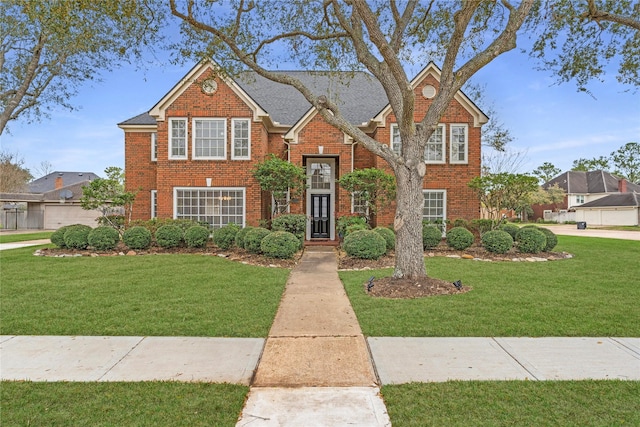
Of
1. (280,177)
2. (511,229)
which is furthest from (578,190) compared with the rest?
(280,177)

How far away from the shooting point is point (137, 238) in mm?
12719

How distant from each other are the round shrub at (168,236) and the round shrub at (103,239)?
1.50 m

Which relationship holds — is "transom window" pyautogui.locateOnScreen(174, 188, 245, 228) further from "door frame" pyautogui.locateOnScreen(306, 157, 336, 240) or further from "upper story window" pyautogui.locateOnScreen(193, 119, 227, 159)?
"door frame" pyautogui.locateOnScreen(306, 157, 336, 240)

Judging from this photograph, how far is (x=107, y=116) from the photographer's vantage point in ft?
57.1

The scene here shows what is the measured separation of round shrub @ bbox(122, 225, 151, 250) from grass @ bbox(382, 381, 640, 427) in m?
11.5

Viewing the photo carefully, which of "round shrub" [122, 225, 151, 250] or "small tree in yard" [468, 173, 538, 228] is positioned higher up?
"small tree in yard" [468, 173, 538, 228]

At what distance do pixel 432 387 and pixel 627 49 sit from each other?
12.0 m

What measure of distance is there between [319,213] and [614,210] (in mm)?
39170

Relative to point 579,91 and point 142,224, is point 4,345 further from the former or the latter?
point 579,91

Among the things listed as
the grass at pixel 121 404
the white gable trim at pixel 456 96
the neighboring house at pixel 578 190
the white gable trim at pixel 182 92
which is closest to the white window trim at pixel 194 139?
the white gable trim at pixel 182 92

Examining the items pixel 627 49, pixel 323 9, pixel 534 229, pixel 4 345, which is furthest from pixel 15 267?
pixel 627 49

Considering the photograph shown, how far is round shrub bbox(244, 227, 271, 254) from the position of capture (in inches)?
453

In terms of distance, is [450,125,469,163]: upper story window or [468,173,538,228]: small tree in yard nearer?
[468,173,538,228]: small tree in yard

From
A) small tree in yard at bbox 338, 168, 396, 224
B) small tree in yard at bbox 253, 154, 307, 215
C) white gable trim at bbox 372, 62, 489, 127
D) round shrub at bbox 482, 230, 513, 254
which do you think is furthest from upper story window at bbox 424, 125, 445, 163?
small tree in yard at bbox 253, 154, 307, 215
